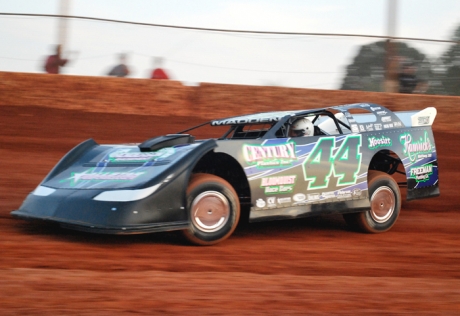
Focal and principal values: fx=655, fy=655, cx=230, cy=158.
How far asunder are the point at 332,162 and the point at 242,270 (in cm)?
215

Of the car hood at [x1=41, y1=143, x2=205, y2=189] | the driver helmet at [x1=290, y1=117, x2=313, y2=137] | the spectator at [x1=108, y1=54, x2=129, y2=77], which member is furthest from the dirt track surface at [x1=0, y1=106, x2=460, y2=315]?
the spectator at [x1=108, y1=54, x2=129, y2=77]

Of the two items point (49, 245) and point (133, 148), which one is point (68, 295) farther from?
point (133, 148)

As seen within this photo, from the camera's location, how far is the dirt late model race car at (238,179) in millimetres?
6109

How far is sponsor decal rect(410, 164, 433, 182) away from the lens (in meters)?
8.10

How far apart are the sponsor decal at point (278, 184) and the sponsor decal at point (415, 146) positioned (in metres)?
1.91

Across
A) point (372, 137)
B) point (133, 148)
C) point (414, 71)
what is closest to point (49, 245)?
point (133, 148)

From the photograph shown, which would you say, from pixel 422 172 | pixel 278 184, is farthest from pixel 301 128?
pixel 422 172

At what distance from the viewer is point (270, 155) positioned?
6.77 metres

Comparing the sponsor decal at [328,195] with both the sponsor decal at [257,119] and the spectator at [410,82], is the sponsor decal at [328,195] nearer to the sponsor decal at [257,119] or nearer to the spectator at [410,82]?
the sponsor decal at [257,119]

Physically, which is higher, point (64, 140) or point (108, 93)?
point (108, 93)

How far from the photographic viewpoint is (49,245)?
602cm

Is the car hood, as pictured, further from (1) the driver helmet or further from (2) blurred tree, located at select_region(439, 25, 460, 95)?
(2) blurred tree, located at select_region(439, 25, 460, 95)

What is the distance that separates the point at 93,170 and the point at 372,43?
10139mm

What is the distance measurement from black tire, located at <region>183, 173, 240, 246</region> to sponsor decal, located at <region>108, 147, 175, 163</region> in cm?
39
